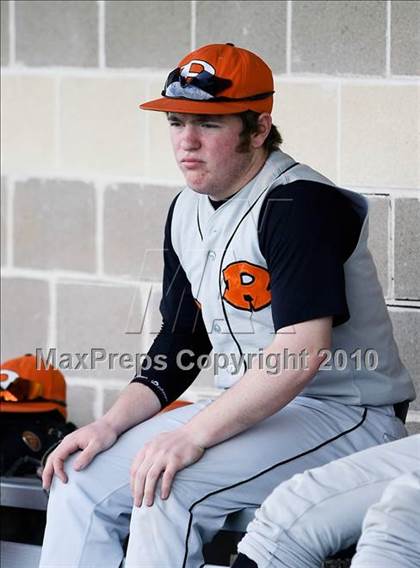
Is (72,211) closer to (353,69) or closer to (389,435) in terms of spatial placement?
(353,69)

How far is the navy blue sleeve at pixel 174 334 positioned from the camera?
7.88ft

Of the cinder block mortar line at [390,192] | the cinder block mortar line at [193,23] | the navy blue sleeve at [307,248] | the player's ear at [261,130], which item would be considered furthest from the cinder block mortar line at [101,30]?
the navy blue sleeve at [307,248]

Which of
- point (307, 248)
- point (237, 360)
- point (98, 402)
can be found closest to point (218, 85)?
point (307, 248)

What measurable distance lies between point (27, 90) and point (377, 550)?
2.10m

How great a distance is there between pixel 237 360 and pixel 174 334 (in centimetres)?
19

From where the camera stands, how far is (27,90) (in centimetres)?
345

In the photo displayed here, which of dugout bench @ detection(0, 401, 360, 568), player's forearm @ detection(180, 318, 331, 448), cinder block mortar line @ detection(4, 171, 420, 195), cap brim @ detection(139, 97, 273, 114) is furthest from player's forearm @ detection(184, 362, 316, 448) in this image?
cinder block mortar line @ detection(4, 171, 420, 195)

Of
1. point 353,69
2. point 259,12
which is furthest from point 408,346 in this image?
point 259,12

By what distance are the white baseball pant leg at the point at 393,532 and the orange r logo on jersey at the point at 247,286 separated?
0.51 meters

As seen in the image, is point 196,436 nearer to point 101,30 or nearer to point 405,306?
point 405,306

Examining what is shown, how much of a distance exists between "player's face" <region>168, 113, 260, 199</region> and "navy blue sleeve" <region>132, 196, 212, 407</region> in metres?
0.23

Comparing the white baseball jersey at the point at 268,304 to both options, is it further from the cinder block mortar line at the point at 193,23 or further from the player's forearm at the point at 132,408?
the cinder block mortar line at the point at 193,23

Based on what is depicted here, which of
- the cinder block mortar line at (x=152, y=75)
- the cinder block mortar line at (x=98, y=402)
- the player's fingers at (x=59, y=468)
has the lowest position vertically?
the cinder block mortar line at (x=98, y=402)

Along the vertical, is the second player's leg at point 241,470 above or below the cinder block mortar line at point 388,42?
below
